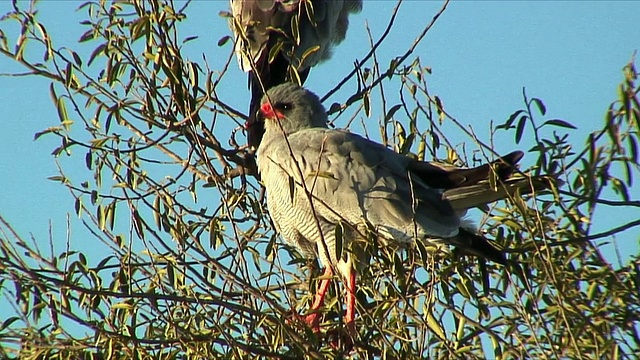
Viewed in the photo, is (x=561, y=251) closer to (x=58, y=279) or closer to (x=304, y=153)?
(x=304, y=153)

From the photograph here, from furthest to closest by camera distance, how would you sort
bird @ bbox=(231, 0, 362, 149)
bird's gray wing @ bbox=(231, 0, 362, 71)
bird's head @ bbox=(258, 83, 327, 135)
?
bird's gray wing @ bbox=(231, 0, 362, 71) < bird @ bbox=(231, 0, 362, 149) < bird's head @ bbox=(258, 83, 327, 135)

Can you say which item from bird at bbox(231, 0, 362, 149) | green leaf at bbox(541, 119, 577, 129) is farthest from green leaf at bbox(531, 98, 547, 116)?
bird at bbox(231, 0, 362, 149)

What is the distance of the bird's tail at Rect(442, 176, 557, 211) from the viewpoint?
12.3ft

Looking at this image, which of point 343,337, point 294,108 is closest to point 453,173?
point 343,337

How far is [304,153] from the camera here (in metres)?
4.98

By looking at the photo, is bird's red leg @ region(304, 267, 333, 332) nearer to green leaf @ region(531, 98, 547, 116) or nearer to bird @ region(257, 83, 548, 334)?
bird @ region(257, 83, 548, 334)

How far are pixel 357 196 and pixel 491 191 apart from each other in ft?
2.48

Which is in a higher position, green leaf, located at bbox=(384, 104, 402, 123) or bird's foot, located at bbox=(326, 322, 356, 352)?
green leaf, located at bbox=(384, 104, 402, 123)

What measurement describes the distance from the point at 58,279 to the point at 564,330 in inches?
75.9

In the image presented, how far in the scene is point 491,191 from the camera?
430 cm

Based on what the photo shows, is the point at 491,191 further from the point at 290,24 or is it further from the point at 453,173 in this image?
the point at 290,24

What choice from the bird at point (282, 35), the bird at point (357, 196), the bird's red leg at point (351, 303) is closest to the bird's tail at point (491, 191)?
the bird at point (357, 196)

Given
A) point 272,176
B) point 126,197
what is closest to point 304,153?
point 272,176

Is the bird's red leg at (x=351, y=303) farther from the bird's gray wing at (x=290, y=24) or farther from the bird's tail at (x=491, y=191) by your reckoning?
the bird's gray wing at (x=290, y=24)
